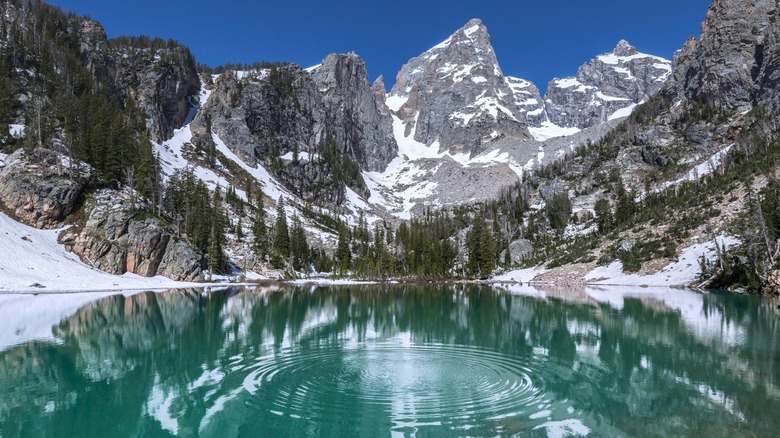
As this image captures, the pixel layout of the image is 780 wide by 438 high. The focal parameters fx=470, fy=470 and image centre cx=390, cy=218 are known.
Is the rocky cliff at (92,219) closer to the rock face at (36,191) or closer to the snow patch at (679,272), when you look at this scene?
the rock face at (36,191)

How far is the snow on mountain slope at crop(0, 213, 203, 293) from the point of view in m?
55.3

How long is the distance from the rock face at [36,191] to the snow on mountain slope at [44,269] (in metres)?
2.83

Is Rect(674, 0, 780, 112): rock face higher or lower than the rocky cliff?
higher

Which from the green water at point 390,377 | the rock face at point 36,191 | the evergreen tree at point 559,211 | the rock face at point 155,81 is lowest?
the green water at point 390,377

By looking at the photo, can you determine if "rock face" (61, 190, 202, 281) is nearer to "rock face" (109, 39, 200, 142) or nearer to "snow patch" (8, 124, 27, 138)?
"snow patch" (8, 124, 27, 138)

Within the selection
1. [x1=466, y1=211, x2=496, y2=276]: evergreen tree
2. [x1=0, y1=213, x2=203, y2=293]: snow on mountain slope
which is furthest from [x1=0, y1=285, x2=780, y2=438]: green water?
[x1=466, y1=211, x2=496, y2=276]: evergreen tree

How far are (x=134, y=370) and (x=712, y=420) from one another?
19365 millimetres

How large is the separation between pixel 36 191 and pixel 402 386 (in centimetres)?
8062

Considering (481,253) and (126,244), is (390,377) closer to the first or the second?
(126,244)

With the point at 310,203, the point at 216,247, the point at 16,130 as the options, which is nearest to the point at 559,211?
the point at 310,203

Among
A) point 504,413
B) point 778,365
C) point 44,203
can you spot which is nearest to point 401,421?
point 504,413

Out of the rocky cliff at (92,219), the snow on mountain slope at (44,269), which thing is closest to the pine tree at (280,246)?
the rocky cliff at (92,219)

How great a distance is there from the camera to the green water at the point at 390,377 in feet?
39.4

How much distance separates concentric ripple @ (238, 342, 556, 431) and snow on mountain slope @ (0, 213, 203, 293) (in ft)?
165
